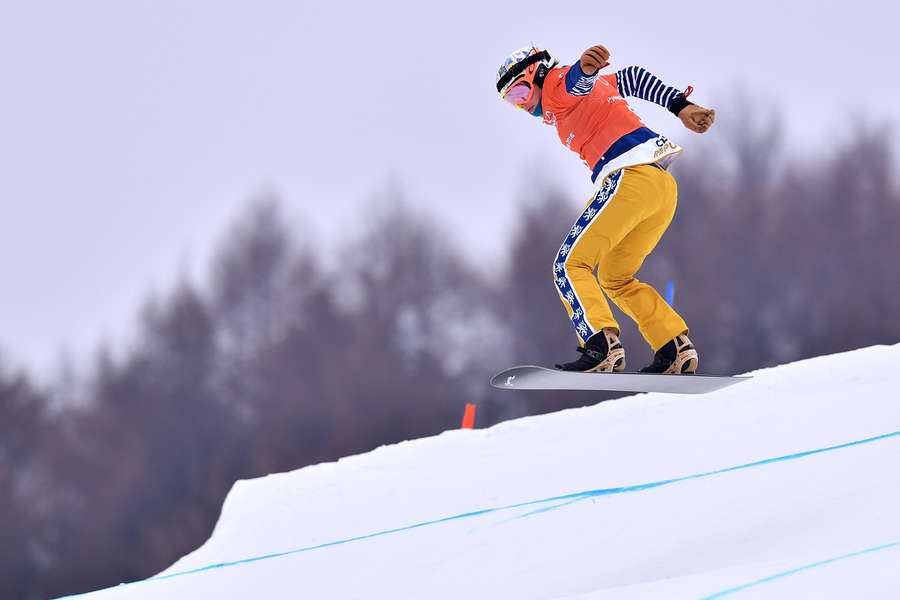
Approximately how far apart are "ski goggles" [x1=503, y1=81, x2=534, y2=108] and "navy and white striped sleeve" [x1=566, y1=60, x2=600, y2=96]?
345mm

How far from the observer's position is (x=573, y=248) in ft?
21.2

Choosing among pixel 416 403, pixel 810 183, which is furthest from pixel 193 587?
pixel 810 183

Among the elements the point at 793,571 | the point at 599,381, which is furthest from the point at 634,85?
the point at 793,571

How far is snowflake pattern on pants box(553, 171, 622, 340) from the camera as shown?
21.0 ft

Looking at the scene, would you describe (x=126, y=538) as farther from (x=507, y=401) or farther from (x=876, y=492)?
(x=876, y=492)

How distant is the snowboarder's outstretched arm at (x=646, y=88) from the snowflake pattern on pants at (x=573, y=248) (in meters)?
0.53

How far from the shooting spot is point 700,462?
19.7 ft

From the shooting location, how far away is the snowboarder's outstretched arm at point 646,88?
237 inches

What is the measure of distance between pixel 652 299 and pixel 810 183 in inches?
1192

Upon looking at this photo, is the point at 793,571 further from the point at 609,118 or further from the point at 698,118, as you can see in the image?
the point at 609,118

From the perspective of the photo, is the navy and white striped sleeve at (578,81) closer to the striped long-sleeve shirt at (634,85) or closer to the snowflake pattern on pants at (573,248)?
the striped long-sleeve shirt at (634,85)

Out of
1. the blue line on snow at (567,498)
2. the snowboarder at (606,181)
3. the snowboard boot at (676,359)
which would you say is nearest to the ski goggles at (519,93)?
the snowboarder at (606,181)

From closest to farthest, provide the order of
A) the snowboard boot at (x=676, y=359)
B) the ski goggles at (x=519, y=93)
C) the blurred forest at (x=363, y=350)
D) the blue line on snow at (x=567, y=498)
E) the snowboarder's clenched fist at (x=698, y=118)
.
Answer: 1. the blue line on snow at (x=567, y=498)
2. the snowboarder's clenched fist at (x=698, y=118)
3. the ski goggles at (x=519, y=93)
4. the snowboard boot at (x=676, y=359)
5. the blurred forest at (x=363, y=350)

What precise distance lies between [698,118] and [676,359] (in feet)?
5.23
